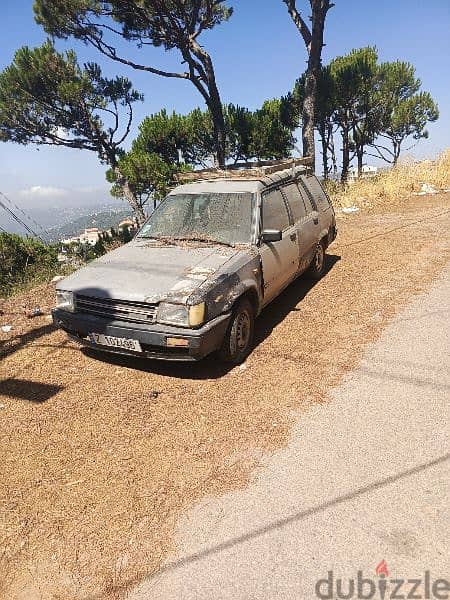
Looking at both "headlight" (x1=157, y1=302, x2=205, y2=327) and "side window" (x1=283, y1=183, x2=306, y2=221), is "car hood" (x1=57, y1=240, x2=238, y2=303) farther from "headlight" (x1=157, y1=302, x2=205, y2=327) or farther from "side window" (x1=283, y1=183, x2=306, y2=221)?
"side window" (x1=283, y1=183, x2=306, y2=221)

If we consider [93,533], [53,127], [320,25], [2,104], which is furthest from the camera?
[53,127]

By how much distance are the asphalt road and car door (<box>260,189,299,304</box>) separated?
1.66 meters

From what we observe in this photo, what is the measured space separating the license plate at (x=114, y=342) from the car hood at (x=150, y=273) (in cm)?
39

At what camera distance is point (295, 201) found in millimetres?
5719

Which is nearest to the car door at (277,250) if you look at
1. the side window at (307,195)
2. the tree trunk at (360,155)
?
the side window at (307,195)

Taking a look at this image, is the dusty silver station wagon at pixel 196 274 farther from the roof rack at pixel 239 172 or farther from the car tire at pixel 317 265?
the car tire at pixel 317 265

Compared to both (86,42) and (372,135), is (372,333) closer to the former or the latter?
(86,42)

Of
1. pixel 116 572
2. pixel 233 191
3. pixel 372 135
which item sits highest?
pixel 372 135

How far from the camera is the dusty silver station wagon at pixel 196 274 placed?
3.63m

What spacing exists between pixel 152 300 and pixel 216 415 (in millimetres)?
1159

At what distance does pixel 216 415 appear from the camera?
11.3 ft

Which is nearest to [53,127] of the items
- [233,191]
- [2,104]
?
[2,104]

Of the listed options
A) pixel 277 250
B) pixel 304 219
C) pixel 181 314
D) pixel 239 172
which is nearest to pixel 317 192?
pixel 304 219

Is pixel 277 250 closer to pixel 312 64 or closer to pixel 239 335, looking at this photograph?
pixel 239 335
